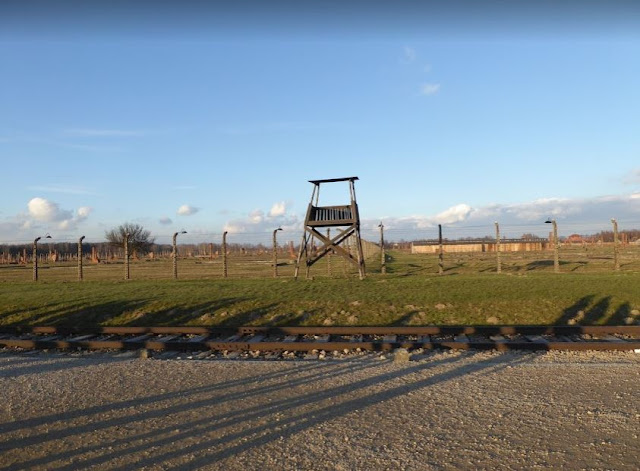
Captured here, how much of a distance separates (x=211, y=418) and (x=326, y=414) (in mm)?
1242

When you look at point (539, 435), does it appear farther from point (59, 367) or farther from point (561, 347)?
point (59, 367)

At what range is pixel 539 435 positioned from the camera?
16.3 feet

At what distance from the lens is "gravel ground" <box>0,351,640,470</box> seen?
455 cm

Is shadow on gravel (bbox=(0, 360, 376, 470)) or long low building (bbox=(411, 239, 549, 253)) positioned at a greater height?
long low building (bbox=(411, 239, 549, 253))

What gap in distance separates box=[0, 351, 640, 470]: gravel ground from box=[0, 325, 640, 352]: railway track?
0.67 m

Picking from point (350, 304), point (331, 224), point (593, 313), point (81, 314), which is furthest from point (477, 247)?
point (81, 314)

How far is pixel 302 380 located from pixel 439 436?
2472 millimetres

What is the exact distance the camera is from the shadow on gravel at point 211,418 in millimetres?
4703

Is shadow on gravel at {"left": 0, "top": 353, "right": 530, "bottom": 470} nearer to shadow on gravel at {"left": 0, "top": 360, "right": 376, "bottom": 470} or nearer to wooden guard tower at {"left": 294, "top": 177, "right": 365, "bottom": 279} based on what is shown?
shadow on gravel at {"left": 0, "top": 360, "right": 376, "bottom": 470}

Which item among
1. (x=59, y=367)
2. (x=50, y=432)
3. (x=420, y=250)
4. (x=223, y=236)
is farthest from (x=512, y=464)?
(x=420, y=250)

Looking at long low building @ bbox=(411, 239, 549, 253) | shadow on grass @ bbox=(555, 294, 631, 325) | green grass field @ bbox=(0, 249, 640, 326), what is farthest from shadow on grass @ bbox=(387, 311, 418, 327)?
long low building @ bbox=(411, 239, 549, 253)

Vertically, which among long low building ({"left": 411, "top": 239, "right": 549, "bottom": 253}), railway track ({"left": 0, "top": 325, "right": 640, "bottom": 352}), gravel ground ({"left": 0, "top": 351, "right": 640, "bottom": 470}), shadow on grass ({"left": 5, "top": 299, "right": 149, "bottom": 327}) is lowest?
gravel ground ({"left": 0, "top": 351, "right": 640, "bottom": 470})

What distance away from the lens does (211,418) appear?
18.3ft

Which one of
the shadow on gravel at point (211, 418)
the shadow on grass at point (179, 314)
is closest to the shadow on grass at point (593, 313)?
the shadow on gravel at point (211, 418)
